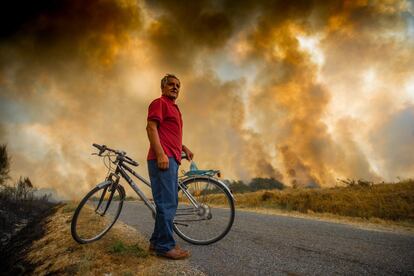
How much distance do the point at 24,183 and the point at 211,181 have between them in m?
31.8

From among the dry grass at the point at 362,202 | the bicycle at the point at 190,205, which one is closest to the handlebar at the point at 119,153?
the bicycle at the point at 190,205

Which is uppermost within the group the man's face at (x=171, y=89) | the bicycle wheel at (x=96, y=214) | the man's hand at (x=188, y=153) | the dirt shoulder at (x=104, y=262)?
the man's face at (x=171, y=89)

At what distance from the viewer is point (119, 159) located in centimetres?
434

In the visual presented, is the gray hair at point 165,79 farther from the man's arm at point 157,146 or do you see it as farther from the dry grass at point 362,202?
the dry grass at point 362,202

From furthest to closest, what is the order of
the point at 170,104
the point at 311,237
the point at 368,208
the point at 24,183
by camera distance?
the point at 24,183
the point at 368,208
the point at 311,237
the point at 170,104

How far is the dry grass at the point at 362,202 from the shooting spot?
38.4ft

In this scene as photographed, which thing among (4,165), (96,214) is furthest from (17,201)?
(96,214)

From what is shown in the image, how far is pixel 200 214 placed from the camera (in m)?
4.30

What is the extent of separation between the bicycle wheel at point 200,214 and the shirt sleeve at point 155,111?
1369 mm

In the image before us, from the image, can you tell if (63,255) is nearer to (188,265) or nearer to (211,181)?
(188,265)

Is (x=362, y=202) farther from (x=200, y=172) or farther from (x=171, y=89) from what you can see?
(x=171, y=89)

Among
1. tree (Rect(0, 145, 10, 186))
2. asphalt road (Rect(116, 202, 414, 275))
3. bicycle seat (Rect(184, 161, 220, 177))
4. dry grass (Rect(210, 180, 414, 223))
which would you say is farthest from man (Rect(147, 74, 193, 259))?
tree (Rect(0, 145, 10, 186))

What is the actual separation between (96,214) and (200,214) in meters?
1.86

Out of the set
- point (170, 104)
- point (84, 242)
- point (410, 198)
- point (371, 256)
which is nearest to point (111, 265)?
point (84, 242)
